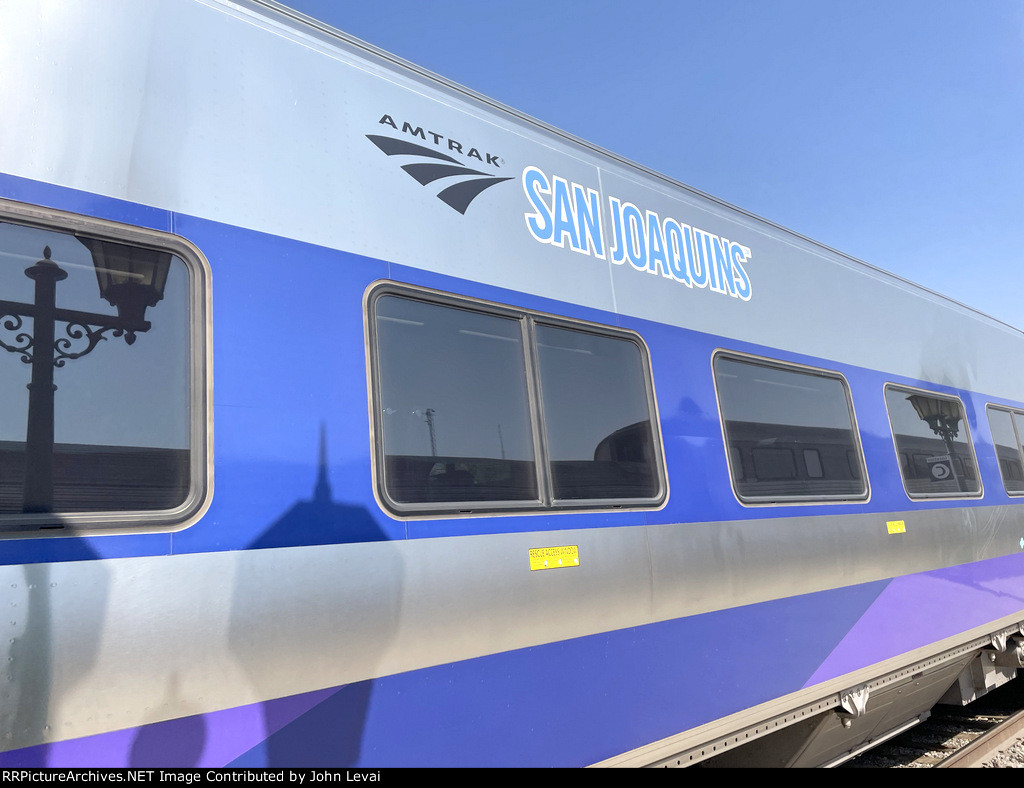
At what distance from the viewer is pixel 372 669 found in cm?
256

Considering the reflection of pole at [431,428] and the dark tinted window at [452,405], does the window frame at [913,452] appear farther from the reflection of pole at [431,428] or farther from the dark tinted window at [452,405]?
the reflection of pole at [431,428]

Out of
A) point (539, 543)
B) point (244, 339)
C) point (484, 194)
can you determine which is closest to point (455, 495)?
point (539, 543)

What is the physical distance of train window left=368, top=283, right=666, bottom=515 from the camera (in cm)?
289

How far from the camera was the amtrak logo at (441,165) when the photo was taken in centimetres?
310

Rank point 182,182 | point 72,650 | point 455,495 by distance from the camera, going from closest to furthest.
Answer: point 72,650, point 182,182, point 455,495

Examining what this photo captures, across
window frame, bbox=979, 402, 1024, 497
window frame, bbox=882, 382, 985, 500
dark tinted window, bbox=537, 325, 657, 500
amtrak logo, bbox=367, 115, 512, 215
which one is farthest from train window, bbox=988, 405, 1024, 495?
amtrak logo, bbox=367, 115, 512, 215

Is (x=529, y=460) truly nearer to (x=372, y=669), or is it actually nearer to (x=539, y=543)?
(x=539, y=543)

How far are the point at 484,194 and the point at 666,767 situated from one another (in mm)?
2549

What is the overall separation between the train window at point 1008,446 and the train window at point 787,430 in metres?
→ 2.88

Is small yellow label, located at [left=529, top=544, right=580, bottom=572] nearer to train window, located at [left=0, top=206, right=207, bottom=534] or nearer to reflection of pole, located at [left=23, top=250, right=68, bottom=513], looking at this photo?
train window, located at [left=0, top=206, right=207, bottom=534]

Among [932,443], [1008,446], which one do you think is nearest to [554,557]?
[932,443]

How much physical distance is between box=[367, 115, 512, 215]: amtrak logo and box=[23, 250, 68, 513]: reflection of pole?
133 cm

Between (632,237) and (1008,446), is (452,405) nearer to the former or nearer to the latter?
(632,237)
